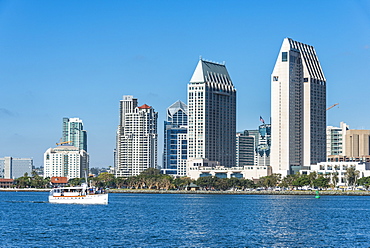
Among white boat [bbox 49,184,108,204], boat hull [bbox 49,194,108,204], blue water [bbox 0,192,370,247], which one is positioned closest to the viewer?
blue water [bbox 0,192,370,247]

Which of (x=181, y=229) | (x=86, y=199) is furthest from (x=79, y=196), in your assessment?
(x=181, y=229)

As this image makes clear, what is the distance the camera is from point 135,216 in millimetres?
114375

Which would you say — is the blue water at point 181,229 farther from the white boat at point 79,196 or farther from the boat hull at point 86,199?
the white boat at point 79,196

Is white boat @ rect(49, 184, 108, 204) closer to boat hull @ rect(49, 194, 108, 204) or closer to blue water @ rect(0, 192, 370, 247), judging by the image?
boat hull @ rect(49, 194, 108, 204)

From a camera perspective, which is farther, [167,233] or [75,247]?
[167,233]

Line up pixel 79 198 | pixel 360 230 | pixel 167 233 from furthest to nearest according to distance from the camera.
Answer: pixel 79 198, pixel 360 230, pixel 167 233

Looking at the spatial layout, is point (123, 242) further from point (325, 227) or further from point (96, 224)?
point (325, 227)

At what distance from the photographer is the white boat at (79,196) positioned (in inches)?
5802

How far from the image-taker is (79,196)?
14812cm

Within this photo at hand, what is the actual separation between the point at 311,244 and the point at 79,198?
79.3 m

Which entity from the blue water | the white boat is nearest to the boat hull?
the white boat

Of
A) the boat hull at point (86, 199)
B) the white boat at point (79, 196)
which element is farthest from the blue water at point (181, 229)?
the white boat at point (79, 196)

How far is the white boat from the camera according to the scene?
147375 millimetres

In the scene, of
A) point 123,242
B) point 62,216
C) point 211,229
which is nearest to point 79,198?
point 62,216
